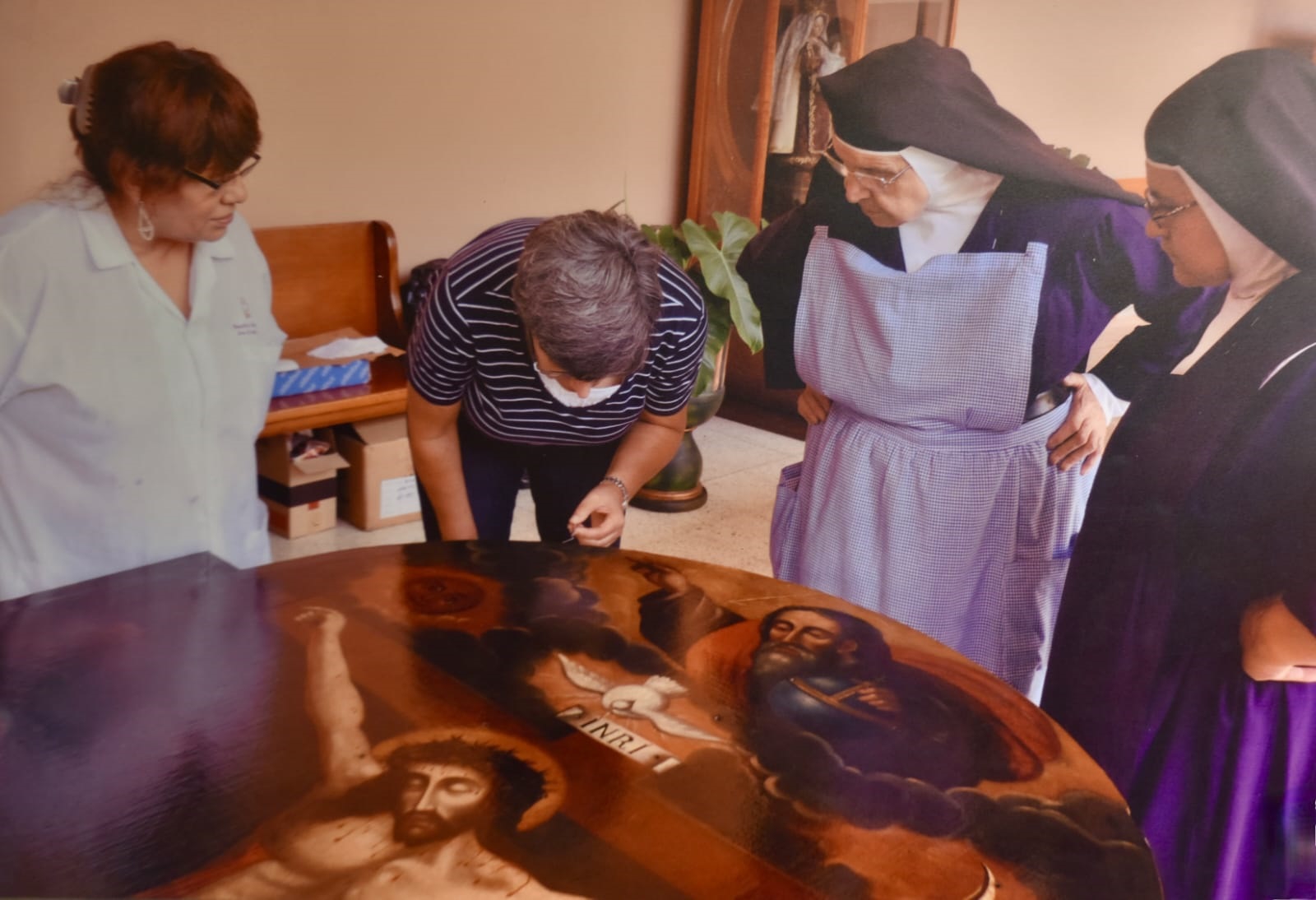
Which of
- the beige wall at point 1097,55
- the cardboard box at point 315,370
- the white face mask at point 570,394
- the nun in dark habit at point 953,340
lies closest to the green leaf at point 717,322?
the nun in dark habit at point 953,340

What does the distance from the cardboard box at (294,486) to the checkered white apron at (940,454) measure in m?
1.86

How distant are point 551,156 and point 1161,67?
6.95ft

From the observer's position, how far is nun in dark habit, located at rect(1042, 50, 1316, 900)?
1729 millimetres

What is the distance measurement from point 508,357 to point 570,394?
131 millimetres

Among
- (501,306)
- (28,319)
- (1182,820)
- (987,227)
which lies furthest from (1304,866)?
(28,319)

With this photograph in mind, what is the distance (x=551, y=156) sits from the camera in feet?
11.7

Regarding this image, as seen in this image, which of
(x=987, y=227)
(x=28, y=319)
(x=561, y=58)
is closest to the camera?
(x=28, y=319)

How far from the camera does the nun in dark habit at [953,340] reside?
1.96 metres

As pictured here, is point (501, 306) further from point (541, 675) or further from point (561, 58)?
point (561, 58)

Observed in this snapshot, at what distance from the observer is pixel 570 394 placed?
200cm

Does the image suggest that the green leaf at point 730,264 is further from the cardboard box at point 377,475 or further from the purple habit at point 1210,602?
the cardboard box at point 377,475

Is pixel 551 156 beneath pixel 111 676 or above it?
above

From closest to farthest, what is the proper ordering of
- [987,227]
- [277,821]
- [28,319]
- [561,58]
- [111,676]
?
[277,821], [111,676], [28,319], [987,227], [561,58]

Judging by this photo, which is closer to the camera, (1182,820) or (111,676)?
(111,676)
